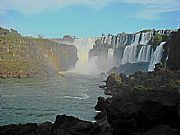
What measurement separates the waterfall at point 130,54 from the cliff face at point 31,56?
104 feet

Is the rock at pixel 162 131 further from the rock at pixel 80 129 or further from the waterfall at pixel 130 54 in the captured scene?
the waterfall at pixel 130 54

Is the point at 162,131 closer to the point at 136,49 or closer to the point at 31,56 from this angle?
the point at 136,49

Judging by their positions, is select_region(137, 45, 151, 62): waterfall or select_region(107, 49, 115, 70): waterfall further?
select_region(107, 49, 115, 70): waterfall

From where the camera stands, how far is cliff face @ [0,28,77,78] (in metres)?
117

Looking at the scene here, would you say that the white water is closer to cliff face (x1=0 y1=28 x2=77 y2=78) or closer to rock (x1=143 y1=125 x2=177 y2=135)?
cliff face (x1=0 y1=28 x2=77 y2=78)

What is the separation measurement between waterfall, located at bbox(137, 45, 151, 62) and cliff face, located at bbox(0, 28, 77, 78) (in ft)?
126

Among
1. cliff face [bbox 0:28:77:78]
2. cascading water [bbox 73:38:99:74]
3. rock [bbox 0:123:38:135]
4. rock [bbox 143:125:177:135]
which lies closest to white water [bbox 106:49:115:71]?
cascading water [bbox 73:38:99:74]

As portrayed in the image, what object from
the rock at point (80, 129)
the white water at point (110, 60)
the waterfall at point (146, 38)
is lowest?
the rock at point (80, 129)

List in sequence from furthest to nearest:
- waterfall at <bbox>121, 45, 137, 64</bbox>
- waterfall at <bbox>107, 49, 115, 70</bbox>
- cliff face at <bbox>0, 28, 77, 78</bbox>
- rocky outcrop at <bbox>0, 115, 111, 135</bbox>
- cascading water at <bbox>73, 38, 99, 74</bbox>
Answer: cascading water at <bbox>73, 38, 99, 74</bbox>, waterfall at <bbox>107, 49, 115, 70</bbox>, cliff face at <bbox>0, 28, 77, 78</bbox>, waterfall at <bbox>121, 45, 137, 64</bbox>, rocky outcrop at <bbox>0, 115, 111, 135</bbox>

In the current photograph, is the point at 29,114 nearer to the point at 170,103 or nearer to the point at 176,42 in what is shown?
the point at 170,103

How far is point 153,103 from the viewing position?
561 inches

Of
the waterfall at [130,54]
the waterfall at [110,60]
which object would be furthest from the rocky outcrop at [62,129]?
the waterfall at [110,60]

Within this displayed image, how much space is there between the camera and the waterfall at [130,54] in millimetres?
101125

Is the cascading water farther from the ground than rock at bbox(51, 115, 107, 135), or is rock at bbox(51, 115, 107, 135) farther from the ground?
the cascading water
